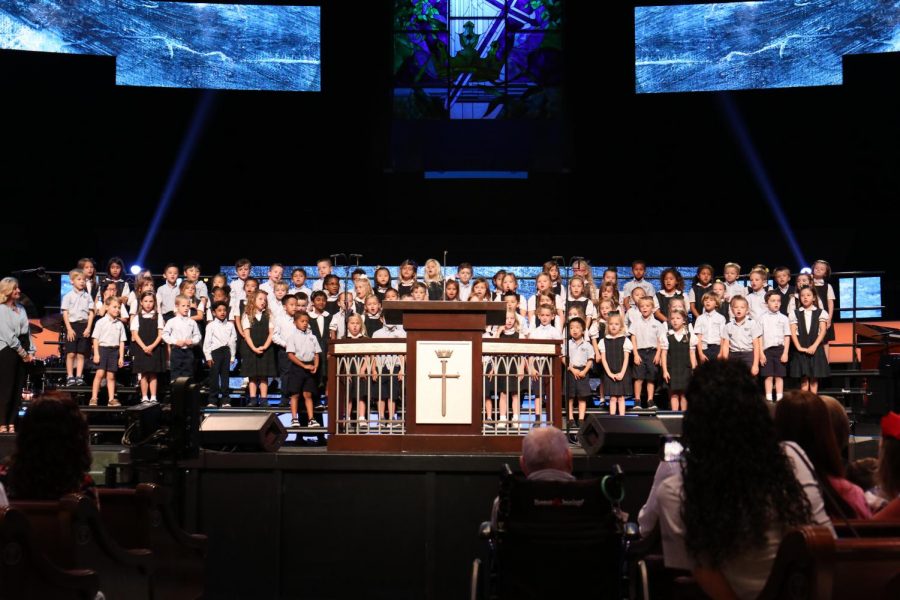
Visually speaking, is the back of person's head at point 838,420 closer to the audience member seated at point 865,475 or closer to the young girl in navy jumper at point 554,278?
the audience member seated at point 865,475

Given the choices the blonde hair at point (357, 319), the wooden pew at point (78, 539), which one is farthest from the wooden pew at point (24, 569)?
the blonde hair at point (357, 319)

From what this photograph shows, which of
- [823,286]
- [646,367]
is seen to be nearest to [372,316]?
[646,367]

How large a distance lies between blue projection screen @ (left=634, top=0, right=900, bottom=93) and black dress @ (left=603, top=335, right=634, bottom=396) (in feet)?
23.2

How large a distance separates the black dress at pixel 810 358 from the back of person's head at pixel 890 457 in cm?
692

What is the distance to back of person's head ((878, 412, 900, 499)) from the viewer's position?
3750 millimetres

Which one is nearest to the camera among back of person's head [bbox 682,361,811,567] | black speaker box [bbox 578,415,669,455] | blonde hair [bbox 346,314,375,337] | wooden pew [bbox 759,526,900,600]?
wooden pew [bbox 759,526,900,600]

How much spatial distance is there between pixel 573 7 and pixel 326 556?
11775 mm

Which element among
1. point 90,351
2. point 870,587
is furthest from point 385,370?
point 870,587

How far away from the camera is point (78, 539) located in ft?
12.3

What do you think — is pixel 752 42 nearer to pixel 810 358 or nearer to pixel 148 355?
pixel 810 358

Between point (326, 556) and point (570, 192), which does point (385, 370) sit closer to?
point (326, 556)

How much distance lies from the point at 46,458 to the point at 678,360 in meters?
7.60

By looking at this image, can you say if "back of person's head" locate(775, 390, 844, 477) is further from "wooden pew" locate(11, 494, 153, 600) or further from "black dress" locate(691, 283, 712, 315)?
"black dress" locate(691, 283, 712, 315)

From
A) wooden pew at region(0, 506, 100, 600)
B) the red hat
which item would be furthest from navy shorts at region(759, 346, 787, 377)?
wooden pew at region(0, 506, 100, 600)
